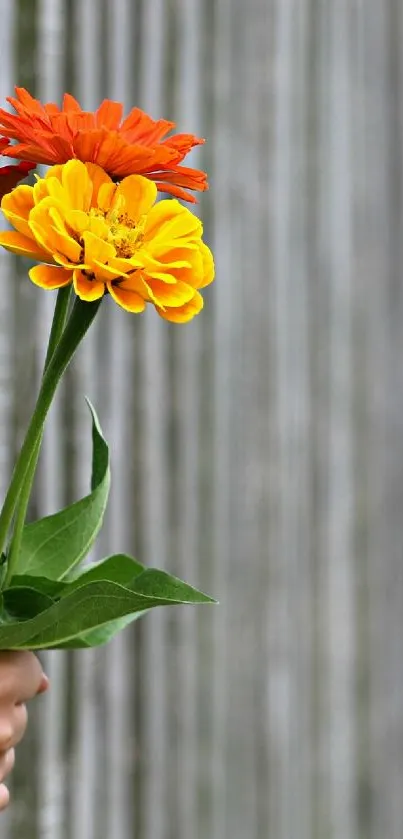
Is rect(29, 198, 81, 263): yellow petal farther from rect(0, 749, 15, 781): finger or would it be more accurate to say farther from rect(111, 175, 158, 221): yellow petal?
rect(0, 749, 15, 781): finger

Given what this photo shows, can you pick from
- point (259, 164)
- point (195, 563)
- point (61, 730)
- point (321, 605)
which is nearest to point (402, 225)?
point (259, 164)

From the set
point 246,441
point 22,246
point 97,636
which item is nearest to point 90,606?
point 97,636

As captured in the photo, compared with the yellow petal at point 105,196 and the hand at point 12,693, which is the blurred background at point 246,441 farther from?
the yellow petal at point 105,196

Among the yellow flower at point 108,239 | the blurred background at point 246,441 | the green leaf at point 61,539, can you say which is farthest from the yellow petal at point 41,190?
the blurred background at point 246,441

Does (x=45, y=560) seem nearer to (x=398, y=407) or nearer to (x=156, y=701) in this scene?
(x=156, y=701)

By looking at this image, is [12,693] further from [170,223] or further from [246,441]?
[246,441]

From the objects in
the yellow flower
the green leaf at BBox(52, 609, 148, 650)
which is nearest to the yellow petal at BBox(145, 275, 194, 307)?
the yellow flower

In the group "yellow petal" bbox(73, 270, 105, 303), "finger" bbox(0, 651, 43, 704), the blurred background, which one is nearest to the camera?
"yellow petal" bbox(73, 270, 105, 303)
